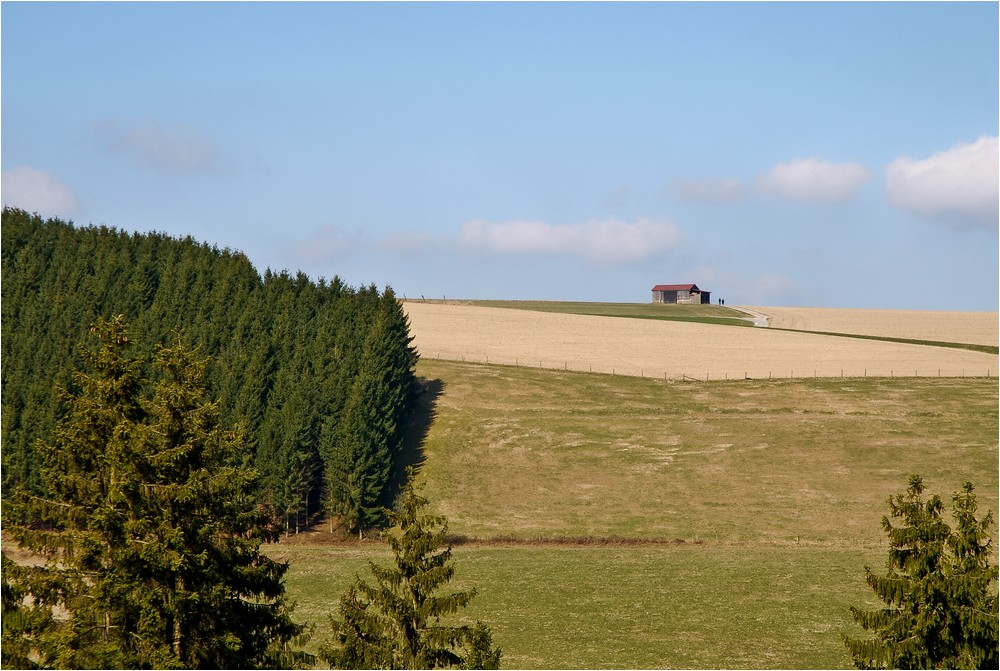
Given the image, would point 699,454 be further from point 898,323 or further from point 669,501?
point 898,323

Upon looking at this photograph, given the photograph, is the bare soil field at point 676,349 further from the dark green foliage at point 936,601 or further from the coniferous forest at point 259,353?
the dark green foliage at point 936,601

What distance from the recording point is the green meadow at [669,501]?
46.6 metres

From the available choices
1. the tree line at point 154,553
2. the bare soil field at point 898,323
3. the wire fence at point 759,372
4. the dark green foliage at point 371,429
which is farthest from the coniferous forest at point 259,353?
the bare soil field at point 898,323

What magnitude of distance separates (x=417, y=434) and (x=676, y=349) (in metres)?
46.8

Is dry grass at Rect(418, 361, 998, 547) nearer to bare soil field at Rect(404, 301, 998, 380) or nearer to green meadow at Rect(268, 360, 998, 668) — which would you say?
green meadow at Rect(268, 360, 998, 668)

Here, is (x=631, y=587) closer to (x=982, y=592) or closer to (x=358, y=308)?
(x=982, y=592)

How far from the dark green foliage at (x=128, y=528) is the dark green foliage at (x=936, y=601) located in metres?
16.3

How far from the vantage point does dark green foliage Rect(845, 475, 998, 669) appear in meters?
23.6

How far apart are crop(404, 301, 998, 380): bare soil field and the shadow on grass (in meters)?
14.1

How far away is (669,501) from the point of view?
7306 cm

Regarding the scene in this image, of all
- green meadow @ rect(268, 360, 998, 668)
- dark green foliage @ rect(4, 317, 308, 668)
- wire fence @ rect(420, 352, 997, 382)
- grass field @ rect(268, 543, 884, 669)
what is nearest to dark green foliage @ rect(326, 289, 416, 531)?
green meadow @ rect(268, 360, 998, 668)

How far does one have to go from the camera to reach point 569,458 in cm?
8181

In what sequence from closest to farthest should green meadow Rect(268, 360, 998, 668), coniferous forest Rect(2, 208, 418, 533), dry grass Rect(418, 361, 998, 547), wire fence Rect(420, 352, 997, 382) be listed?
green meadow Rect(268, 360, 998, 668), dry grass Rect(418, 361, 998, 547), coniferous forest Rect(2, 208, 418, 533), wire fence Rect(420, 352, 997, 382)

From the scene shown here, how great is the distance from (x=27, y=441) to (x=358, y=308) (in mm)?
31702
